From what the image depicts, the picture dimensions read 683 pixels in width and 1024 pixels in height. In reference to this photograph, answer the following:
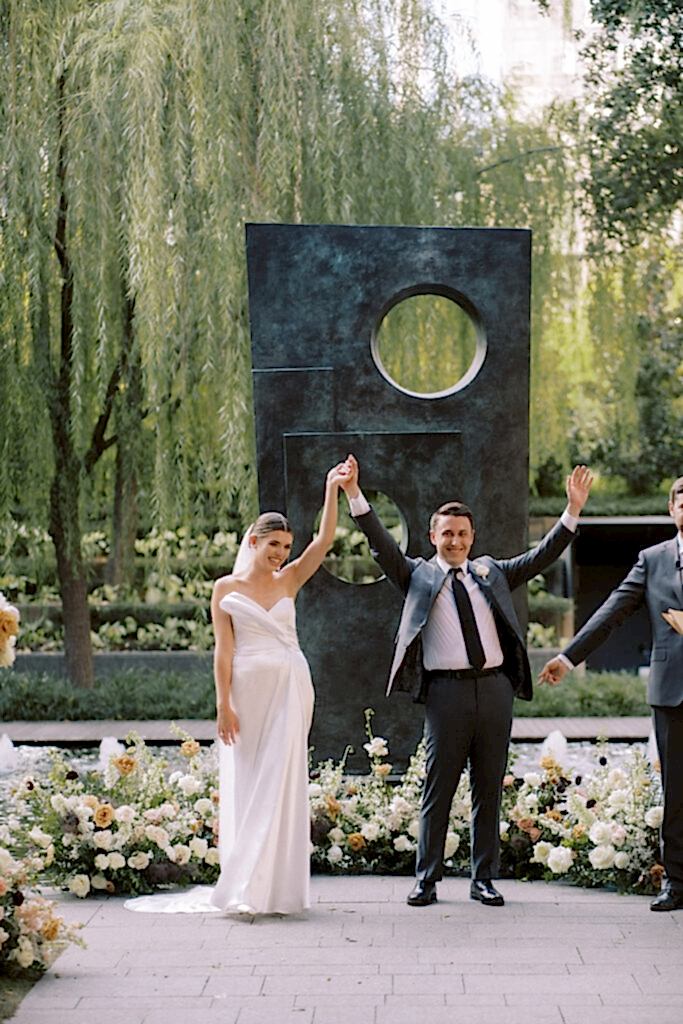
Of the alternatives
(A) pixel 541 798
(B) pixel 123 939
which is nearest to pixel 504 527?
(A) pixel 541 798

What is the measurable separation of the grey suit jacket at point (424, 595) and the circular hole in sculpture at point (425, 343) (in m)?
5.90

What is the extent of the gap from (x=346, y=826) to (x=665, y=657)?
5.79ft

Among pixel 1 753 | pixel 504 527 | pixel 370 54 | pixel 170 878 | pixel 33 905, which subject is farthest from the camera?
pixel 370 54

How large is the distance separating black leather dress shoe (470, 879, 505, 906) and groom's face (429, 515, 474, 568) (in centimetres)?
127

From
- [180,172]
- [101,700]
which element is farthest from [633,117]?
[101,700]

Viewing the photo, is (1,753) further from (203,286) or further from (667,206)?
(667,206)

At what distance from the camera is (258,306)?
8.16 meters

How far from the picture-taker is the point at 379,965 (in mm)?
5582

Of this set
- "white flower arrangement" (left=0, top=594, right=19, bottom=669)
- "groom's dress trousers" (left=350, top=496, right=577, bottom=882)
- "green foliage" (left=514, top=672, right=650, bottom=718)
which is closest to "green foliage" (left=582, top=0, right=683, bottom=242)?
"green foliage" (left=514, top=672, right=650, bottom=718)

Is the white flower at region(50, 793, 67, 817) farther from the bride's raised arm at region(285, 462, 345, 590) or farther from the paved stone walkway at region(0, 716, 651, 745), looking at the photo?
the paved stone walkway at region(0, 716, 651, 745)

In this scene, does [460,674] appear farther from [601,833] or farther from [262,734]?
[601,833]

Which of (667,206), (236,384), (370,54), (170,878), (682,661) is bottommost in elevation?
(170,878)

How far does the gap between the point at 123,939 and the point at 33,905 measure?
63 cm

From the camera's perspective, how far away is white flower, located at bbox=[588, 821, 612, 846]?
265 inches
